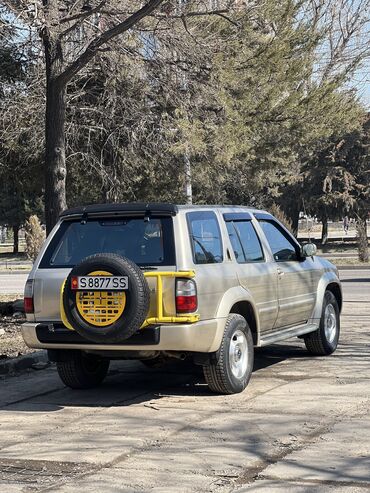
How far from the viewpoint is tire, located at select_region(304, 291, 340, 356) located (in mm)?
10336

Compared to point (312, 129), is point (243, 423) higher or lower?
lower

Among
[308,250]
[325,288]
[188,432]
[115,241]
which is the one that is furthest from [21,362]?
[188,432]

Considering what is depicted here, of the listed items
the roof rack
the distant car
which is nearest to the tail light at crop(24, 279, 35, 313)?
the distant car

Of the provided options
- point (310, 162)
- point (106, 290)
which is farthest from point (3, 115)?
point (310, 162)

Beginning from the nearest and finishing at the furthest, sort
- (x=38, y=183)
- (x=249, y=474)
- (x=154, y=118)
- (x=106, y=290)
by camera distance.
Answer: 1. (x=249, y=474)
2. (x=106, y=290)
3. (x=154, y=118)
4. (x=38, y=183)

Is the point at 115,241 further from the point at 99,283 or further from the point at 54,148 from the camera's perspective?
the point at 54,148

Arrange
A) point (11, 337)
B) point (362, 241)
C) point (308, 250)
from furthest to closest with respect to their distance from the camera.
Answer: point (362, 241) < point (11, 337) < point (308, 250)

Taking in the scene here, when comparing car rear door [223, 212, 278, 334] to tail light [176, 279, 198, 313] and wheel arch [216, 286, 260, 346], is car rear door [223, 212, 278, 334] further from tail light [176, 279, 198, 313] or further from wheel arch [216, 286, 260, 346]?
tail light [176, 279, 198, 313]

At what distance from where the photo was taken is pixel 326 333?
10453mm

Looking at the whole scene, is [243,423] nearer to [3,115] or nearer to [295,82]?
[3,115]

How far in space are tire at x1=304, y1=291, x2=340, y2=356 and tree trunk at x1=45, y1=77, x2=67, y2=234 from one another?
4829 mm

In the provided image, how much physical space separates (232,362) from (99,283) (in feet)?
5.16

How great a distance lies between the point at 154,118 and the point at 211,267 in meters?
9.91

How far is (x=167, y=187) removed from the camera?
70.9ft
